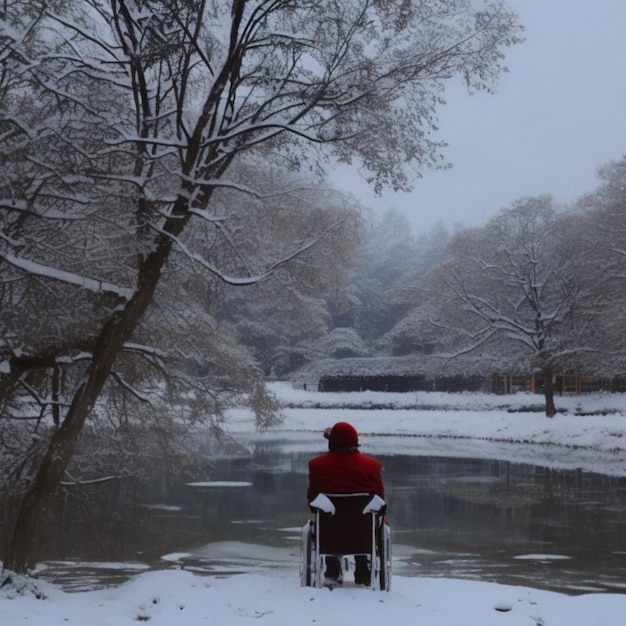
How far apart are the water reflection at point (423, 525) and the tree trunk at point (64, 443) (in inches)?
92.1

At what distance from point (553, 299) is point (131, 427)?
30.7 meters

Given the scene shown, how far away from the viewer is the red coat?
6.86 meters

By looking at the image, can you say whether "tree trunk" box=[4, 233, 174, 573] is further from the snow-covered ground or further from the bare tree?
the snow-covered ground

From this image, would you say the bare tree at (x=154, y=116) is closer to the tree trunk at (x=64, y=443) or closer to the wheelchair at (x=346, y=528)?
the tree trunk at (x=64, y=443)

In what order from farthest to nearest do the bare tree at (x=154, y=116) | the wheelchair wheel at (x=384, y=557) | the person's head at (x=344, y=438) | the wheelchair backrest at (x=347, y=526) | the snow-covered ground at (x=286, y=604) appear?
the bare tree at (x=154, y=116), the person's head at (x=344, y=438), the wheelchair backrest at (x=347, y=526), the wheelchair wheel at (x=384, y=557), the snow-covered ground at (x=286, y=604)

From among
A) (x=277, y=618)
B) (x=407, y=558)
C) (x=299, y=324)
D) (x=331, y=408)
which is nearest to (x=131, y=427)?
(x=299, y=324)

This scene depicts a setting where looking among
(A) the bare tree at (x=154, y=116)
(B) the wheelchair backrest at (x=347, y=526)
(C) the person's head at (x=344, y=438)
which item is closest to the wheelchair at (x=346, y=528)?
(B) the wheelchair backrest at (x=347, y=526)

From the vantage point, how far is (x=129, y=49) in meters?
8.98

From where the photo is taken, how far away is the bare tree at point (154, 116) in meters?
8.58

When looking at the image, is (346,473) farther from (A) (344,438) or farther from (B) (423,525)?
(B) (423,525)

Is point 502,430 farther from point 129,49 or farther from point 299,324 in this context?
point 129,49

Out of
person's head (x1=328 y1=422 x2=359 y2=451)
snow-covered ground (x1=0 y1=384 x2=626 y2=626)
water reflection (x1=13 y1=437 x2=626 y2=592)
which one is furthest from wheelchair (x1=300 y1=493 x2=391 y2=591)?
water reflection (x1=13 y1=437 x2=626 y2=592)

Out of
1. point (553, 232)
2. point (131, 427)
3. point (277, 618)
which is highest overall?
point (553, 232)

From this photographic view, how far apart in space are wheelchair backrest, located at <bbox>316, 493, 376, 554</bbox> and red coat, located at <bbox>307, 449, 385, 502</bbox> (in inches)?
3.0
